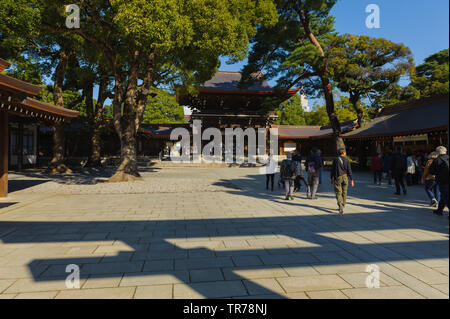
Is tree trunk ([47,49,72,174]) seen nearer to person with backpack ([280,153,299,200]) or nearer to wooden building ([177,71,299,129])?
wooden building ([177,71,299,129])

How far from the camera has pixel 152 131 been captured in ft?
87.9

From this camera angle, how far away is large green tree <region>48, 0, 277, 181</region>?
8.05 metres

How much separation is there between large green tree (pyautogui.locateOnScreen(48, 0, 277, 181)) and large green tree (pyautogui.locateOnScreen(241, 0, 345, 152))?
2676 millimetres

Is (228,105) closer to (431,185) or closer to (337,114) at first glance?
Result: (337,114)

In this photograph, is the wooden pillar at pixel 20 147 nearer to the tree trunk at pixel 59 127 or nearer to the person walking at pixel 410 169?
the tree trunk at pixel 59 127

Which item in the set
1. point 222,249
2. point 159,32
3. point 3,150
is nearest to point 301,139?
point 159,32

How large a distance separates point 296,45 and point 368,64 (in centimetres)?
611

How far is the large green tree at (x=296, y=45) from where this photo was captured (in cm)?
1448

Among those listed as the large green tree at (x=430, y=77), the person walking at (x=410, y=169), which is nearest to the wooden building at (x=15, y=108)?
the person walking at (x=410, y=169)

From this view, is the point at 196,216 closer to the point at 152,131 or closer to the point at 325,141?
the point at 152,131

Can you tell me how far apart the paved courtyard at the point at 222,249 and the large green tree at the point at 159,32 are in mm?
5472

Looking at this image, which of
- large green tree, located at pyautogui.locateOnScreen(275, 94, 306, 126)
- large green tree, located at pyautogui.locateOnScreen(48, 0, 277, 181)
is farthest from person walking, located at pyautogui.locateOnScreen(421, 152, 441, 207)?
large green tree, located at pyautogui.locateOnScreen(275, 94, 306, 126)

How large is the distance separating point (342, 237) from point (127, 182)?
9433 mm

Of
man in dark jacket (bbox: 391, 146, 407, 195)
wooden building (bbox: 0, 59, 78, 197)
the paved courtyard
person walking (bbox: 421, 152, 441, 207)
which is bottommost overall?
the paved courtyard
